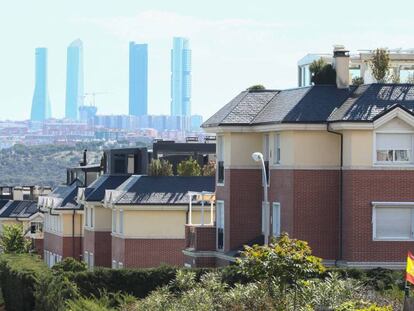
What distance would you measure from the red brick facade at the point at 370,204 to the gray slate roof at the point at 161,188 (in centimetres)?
1995

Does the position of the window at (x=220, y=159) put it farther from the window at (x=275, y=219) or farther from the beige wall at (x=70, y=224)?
the beige wall at (x=70, y=224)

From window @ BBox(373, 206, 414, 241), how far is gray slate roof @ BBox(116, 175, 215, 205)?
65.5 feet

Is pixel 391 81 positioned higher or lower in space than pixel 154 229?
higher

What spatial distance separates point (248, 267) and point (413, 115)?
42.2 feet

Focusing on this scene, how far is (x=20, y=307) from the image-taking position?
52.9 metres

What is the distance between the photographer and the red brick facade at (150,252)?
69.1m

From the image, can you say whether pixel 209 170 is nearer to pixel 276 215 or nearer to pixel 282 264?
pixel 276 215

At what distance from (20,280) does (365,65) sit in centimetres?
1433

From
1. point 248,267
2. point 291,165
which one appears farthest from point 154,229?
point 248,267

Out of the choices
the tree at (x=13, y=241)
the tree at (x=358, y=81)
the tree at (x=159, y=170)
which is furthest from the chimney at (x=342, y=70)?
the tree at (x=13, y=241)

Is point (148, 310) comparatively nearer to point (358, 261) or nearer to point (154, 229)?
point (358, 261)

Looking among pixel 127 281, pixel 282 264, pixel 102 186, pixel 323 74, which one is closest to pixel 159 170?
pixel 102 186

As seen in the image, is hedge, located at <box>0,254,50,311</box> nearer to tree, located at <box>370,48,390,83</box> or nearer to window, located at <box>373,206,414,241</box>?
window, located at <box>373,206,414,241</box>

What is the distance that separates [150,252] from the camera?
6950cm
